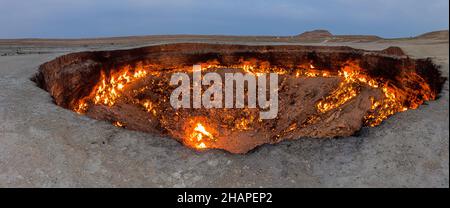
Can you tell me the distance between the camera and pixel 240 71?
44.8ft

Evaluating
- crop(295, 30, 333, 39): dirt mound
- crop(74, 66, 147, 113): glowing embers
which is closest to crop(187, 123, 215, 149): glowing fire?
crop(74, 66, 147, 113): glowing embers

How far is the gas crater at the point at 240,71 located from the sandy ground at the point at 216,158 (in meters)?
4.64

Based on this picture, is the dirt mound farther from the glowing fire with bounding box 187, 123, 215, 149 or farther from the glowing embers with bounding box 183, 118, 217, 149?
the glowing fire with bounding box 187, 123, 215, 149

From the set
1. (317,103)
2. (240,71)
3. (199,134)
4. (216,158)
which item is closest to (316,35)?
(240,71)

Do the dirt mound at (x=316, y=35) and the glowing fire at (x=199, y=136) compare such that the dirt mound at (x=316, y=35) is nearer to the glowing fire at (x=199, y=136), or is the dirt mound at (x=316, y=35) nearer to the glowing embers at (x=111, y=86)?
the glowing fire at (x=199, y=136)

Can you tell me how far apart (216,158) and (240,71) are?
9.03 meters

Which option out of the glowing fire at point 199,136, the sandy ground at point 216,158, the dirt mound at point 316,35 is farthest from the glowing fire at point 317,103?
the dirt mound at point 316,35

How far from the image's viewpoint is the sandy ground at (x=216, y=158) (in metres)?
4.40

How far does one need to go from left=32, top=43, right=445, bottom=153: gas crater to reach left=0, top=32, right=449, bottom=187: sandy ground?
4636 mm

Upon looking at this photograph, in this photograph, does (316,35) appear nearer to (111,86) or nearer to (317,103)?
(317,103)

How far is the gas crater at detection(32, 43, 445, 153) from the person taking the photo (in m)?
10.6
